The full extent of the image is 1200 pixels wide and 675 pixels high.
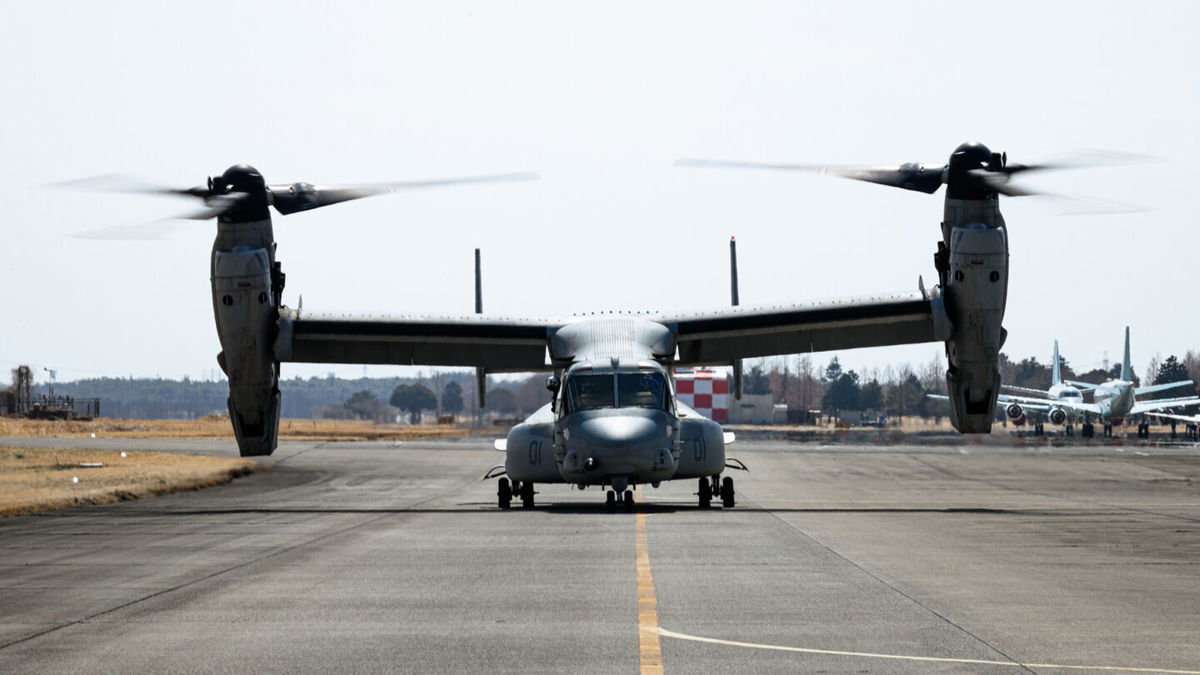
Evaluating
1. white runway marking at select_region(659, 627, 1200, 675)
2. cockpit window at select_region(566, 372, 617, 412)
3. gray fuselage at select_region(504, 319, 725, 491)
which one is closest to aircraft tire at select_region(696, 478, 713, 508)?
gray fuselage at select_region(504, 319, 725, 491)

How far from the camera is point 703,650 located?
29.2 feet

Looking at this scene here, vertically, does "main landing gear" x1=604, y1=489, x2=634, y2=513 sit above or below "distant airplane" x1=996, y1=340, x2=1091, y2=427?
below

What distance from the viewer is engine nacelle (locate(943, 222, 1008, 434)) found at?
26.8 metres

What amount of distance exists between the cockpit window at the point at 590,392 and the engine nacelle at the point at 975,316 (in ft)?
24.4

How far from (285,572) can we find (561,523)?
7.97 meters

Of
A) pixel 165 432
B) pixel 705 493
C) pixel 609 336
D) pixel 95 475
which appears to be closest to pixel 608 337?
pixel 609 336

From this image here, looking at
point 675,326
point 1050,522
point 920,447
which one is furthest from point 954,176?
point 920,447

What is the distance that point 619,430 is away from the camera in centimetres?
2302

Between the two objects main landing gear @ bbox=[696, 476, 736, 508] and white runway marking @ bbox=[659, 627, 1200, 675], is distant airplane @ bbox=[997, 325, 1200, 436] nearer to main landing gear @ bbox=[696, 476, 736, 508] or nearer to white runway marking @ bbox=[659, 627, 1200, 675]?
main landing gear @ bbox=[696, 476, 736, 508]

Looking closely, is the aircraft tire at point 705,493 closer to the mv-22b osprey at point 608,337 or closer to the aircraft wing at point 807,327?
the mv-22b osprey at point 608,337

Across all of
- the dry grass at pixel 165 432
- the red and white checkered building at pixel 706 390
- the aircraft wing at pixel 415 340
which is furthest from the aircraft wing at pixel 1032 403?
the aircraft wing at pixel 415 340

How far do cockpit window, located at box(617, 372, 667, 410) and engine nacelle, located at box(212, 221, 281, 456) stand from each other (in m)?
7.42

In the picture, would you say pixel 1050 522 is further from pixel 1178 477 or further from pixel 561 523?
pixel 1178 477

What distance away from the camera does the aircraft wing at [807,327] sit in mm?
28156
